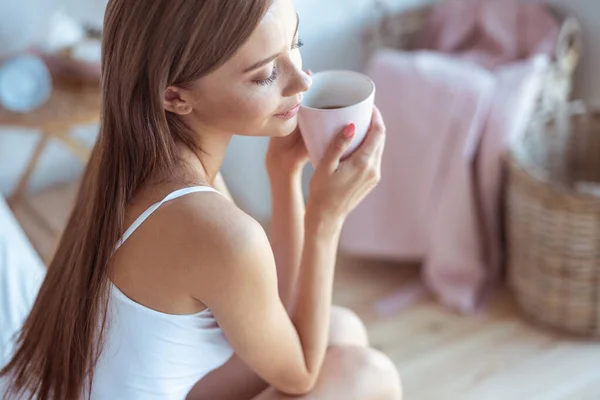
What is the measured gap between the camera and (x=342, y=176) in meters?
0.98

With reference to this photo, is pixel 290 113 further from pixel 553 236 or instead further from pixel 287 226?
pixel 553 236

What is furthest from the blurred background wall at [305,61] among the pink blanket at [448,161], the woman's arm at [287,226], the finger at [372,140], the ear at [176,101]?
the ear at [176,101]

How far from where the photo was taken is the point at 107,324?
90cm

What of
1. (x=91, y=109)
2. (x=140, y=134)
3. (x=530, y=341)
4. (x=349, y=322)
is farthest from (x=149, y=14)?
(x=530, y=341)

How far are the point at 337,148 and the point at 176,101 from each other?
216 millimetres

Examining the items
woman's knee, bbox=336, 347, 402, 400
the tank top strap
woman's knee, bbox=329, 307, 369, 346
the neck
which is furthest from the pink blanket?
the tank top strap

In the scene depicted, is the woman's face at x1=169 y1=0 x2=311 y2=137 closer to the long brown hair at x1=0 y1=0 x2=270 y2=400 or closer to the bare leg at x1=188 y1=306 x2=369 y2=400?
the long brown hair at x1=0 y1=0 x2=270 y2=400

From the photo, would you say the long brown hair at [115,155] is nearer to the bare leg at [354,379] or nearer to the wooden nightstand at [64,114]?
the bare leg at [354,379]

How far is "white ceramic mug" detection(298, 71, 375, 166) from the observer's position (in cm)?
93

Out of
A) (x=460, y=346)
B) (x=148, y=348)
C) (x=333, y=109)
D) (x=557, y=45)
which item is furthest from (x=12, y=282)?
(x=557, y=45)

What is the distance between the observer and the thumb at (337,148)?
94 cm

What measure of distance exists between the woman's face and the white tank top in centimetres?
9

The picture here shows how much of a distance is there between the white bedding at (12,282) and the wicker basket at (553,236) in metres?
1.01

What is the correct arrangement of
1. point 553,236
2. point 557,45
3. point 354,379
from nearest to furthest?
1. point 354,379
2. point 553,236
3. point 557,45
